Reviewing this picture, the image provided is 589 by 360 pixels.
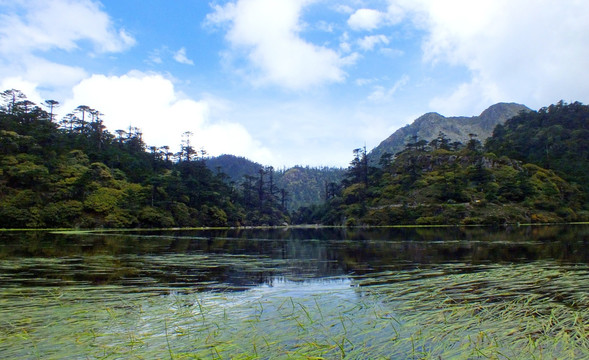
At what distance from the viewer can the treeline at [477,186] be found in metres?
69.1

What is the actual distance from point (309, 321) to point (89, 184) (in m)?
67.6

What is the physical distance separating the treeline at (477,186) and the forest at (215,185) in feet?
0.85

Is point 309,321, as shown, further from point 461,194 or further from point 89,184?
point 461,194

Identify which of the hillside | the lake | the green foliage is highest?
the hillside

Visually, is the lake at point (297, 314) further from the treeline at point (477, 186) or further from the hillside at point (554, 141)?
the hillside at point (554, 141)

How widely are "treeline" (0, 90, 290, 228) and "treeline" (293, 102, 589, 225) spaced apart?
103 feet

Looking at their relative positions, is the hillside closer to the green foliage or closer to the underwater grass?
the green foliage

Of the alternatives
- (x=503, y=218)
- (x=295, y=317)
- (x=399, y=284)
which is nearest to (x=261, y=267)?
(x=399, y=284)

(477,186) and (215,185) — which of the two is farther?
(215,185)

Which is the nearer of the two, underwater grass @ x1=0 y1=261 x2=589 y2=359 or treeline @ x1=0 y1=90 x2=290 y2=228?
underwater grass @ x1=0 y1=261 x2=589 y2=359

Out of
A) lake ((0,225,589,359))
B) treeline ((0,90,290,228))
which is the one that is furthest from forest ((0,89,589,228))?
lake ((0,225,589,359))

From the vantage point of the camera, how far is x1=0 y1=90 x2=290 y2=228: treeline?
183 ft

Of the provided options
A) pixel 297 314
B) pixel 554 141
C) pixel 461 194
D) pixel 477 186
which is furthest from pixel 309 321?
pixel 554 141

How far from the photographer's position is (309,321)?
6.44 metres
